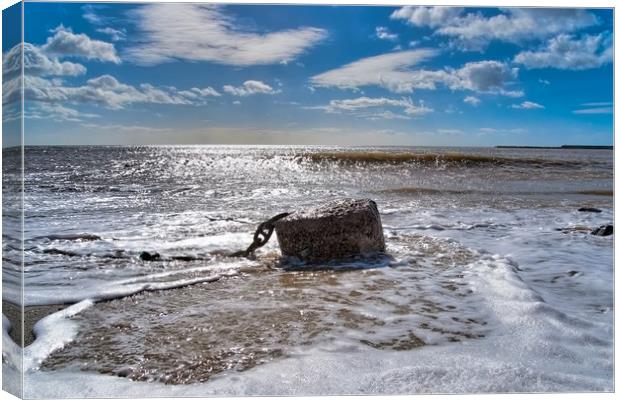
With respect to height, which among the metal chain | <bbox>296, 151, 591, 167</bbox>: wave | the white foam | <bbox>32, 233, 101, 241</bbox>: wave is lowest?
the white foam

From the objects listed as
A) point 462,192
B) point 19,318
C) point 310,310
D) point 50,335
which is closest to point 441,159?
point 462,192

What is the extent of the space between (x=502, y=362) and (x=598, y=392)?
46cm

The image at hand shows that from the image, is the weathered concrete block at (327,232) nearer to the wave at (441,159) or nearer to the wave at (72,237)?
the wave at (72,237)

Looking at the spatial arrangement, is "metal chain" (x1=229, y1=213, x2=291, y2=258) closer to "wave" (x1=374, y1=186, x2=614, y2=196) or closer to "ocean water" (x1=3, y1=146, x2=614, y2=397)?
"ocean water" (x1=3, y1=146, x2=614, y2=397)

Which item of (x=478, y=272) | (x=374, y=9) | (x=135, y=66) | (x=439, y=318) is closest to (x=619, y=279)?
(x=478, y=272)

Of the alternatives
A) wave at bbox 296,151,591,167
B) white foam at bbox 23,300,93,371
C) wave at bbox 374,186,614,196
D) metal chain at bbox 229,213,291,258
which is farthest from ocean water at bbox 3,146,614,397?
wave at bbox 296,151,591,167

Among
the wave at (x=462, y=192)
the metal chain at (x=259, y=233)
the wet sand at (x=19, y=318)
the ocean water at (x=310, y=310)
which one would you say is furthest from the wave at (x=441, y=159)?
the wet sand at (x=19, y=318)

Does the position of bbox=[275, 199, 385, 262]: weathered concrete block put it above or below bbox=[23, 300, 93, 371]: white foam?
above

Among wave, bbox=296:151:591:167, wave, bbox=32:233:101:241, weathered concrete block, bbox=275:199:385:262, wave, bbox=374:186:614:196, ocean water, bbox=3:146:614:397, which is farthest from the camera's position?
wave, bbox=296:151:591:167

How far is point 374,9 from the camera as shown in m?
3.07

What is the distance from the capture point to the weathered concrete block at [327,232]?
3754mm

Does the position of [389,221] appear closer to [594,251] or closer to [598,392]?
[594,251]

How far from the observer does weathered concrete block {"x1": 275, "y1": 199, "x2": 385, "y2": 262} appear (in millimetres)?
3754

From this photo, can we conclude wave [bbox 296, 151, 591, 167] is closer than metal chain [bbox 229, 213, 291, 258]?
No
